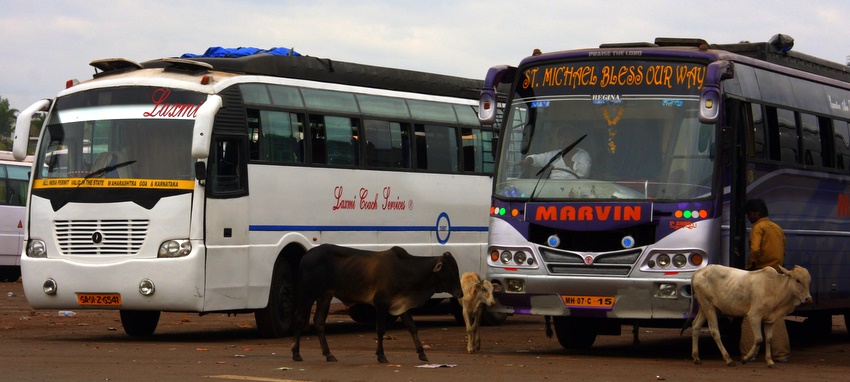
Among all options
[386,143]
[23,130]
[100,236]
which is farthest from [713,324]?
[23,130]

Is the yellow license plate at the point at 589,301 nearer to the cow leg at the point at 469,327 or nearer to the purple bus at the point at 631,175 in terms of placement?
the purple bus at the point at 631,175

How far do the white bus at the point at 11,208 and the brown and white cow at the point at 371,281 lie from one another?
73.3 ft

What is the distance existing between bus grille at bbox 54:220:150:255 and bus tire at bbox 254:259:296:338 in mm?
2042

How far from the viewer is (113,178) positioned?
58.3ft

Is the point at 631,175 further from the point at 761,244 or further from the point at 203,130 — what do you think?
the point at 203,130

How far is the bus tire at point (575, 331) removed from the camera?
680 inches

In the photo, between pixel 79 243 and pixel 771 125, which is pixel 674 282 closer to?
pixel 771 125

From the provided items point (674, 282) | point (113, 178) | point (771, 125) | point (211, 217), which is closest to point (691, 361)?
point (674, 282)

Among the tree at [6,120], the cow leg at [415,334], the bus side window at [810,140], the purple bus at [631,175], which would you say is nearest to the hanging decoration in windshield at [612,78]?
the purple bus at [631,175]

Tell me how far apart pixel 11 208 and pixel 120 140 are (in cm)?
1904

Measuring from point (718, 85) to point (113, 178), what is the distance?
7.24 metres

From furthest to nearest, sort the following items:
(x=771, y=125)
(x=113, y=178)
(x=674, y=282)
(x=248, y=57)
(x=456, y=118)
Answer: (x=456, y=118)
(x=248, y=57)
(x=113, y=178)
(x=771, y=125)
(x=674, y=282)

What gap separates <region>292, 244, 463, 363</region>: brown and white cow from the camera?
1482 cm

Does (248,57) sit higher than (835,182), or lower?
higher
